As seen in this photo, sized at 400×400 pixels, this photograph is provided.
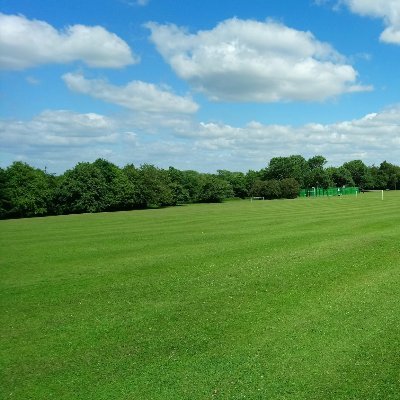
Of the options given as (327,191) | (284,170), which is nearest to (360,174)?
(284,170)

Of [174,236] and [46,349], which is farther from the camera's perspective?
[174,236]

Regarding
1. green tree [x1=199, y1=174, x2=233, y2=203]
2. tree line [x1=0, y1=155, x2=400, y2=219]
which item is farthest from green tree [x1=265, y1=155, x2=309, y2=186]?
green tree [x1=199, y1=174, x2=233, y2=203]

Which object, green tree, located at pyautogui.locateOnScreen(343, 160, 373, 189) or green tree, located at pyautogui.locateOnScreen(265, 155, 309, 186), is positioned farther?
green tree, located at pyautogui.locateOnScreen(343, 160, 373, 189)

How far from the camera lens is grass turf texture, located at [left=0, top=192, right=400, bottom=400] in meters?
8.55

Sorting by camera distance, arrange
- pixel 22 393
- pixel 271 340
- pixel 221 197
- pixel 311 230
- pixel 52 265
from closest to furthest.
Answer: pixel 22 393 < pixel 271 340 < pixel 52 265 < pixel 311 230 < pixel 221 197

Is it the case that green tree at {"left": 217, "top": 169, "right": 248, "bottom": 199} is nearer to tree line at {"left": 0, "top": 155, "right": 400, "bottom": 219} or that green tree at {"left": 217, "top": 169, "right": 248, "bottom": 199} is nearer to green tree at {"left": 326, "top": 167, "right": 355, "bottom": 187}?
tree line at {"left": 0, "top": 155, "right": 400, "bottom": 219}

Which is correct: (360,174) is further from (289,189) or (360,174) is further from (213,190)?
(213,190)

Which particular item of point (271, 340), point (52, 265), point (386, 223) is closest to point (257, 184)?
point (386, 223)

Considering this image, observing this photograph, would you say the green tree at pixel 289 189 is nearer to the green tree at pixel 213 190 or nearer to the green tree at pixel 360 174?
the green tree at pixel 213 190

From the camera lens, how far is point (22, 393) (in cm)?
849

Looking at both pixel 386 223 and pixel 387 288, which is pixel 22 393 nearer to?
pixel 387 288

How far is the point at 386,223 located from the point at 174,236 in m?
16.0

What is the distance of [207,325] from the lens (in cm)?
1169

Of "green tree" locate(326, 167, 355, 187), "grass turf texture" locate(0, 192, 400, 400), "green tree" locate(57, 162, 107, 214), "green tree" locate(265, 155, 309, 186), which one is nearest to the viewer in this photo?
"grass turf texture" locate(0, 192, 400, 400)
